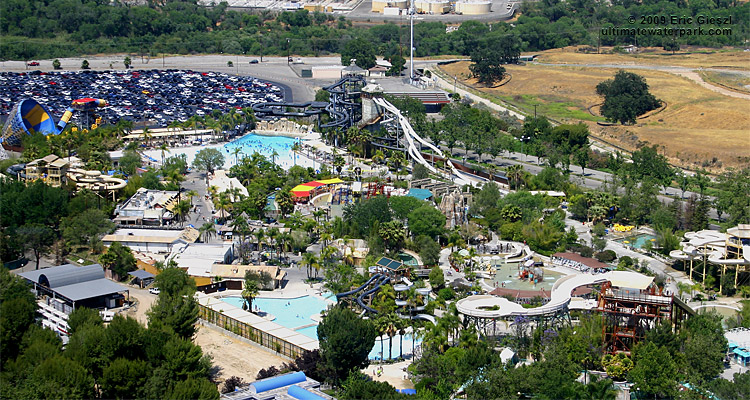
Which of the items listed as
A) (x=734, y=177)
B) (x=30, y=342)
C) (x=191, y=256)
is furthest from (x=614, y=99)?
(x=30, y=342)

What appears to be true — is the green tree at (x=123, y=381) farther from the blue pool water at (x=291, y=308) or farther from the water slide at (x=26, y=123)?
the water slide at (x=26, y=123)

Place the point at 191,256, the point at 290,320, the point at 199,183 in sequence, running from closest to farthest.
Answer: the point at 290,320, the point at 191,256, the point at 199,183

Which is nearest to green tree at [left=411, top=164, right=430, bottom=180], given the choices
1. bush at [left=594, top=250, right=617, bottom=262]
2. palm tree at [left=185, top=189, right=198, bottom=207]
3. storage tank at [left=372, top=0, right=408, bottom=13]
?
palm tree at [left=185, top=189, right=198, bottom=207]

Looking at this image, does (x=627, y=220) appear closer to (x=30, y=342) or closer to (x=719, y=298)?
(x=719, y=298)

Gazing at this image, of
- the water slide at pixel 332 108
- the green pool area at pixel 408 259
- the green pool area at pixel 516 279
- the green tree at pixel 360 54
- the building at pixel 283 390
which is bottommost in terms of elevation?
the green pool area at pixel 516 279

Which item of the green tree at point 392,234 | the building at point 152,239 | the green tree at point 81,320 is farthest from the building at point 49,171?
the green tree at point 81,320

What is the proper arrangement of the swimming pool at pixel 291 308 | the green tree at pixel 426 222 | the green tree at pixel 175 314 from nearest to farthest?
the green tree at pixel 175 314 < the swimming pool at pixel 291 308 < the green tree at pixel 426 222

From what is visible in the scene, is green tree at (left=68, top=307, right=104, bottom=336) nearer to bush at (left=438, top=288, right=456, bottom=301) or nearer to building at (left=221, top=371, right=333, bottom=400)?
building at (left=221, top=371, right=333, bottom=400)
